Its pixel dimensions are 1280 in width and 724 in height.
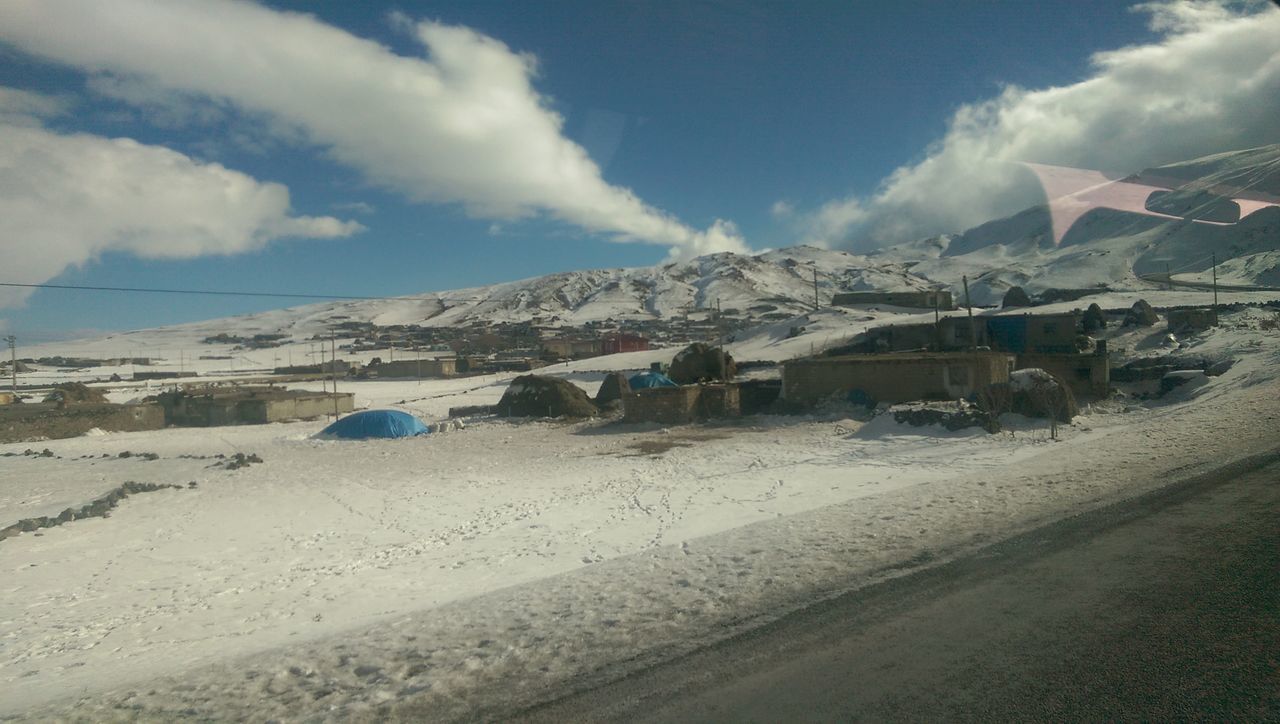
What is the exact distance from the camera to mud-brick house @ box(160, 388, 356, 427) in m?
38.1

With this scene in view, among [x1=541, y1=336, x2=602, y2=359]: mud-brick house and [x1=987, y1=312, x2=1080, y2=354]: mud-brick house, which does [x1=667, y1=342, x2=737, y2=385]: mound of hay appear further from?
[x1=541, y1=336, x2=602, y2=359]: mud-brick house

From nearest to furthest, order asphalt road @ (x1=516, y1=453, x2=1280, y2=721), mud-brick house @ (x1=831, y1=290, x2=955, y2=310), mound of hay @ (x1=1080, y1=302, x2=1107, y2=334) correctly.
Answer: asphalt road @ (x1=516, y1=453, x2=1280, y2=721) → mound of hay @ (x1=1080, y1=302, x2=1107, y2=334) → mud-brick house @ (x1=831, y1=290, x2=955, y2=310)

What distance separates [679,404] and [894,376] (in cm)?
719

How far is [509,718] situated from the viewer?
5023mm

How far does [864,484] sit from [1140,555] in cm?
690

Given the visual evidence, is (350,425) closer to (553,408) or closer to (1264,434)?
(553,408)

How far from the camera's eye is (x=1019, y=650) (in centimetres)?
544

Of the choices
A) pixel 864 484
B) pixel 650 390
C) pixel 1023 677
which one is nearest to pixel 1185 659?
pixel 1023 677

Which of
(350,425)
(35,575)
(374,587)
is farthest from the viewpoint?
(350,425)

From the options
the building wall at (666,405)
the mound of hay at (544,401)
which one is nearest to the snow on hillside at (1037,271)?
the building wall at (666,405)

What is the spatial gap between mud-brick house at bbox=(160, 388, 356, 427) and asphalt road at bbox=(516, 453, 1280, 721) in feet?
121

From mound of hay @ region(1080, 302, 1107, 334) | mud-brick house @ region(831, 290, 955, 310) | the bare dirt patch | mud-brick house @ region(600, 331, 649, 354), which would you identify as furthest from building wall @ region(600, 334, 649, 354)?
the bare dirt patch

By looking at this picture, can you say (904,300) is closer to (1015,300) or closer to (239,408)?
(1015,300)

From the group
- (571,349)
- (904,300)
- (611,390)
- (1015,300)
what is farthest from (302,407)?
(1015,300)
